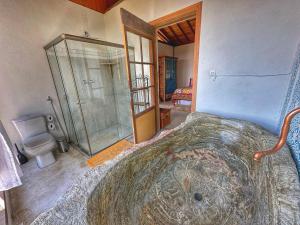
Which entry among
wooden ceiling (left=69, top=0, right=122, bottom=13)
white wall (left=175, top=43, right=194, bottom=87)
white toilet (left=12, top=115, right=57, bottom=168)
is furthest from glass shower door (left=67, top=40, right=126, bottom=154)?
white wall (left=175, top=43, right=194, bottom=87)

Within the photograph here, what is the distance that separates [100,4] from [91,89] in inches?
68.4

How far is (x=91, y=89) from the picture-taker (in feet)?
7.79

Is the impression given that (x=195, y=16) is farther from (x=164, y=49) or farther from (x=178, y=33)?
(x=164, y=49)

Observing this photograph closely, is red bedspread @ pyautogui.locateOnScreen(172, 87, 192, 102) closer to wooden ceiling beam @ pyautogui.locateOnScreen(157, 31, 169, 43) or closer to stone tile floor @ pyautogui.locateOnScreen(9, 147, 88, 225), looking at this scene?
wooden ceiling beam @ pyautogui.locateOnScreen(157, 31, 169, 43)

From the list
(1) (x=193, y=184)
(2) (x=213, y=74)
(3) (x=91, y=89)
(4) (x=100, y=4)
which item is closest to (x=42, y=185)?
(3) (x=91, y=89)

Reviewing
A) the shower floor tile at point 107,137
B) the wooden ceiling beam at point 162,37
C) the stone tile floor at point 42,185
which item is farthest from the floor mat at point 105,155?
the wooden ceiling beam at point 162,37

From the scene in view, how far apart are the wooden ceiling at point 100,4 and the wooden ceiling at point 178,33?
181cm

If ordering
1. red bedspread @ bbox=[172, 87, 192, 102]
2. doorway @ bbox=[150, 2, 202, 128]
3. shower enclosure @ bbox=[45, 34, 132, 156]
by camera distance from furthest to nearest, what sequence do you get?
red bedspread @ bbox=[172, 87, 192, 102] → doorway @ bbox=[150, 2, 202, 128] → shower enclosure @ bbox=[45, 34, 132, 156]

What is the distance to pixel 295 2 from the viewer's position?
1.09 metres

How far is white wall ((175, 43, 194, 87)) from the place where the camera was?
18.7 feet

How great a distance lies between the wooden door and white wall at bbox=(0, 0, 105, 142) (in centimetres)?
133

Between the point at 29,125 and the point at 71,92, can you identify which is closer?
the point at 29,125

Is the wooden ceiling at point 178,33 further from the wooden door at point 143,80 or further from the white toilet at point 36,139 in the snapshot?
the white toilet at point 36,139

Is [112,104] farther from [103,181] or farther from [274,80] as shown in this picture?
[274,80]
